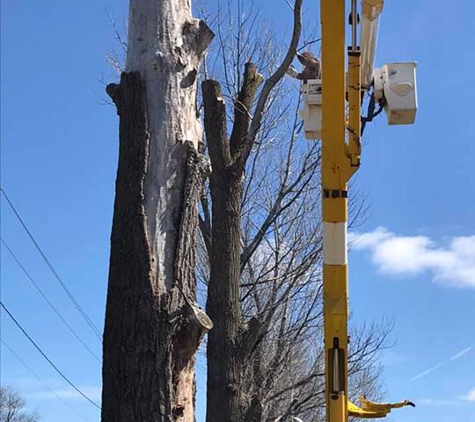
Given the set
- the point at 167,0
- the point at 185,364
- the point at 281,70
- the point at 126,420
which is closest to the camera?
the point at 126,420

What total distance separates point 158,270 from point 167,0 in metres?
1.58

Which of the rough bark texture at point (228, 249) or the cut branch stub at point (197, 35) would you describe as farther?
the rough bark texture at point (228, 249)

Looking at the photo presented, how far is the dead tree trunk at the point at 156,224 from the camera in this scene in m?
3.69

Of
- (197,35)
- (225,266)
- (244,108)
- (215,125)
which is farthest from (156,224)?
(244,108)

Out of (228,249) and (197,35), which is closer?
(197,35)

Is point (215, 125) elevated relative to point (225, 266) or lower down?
elevated

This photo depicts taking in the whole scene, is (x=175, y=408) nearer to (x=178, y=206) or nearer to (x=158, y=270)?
(x=158, y=270)

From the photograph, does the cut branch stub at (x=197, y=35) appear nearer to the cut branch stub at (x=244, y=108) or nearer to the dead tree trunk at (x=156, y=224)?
the dead tree trunk at (x=156, y=224)

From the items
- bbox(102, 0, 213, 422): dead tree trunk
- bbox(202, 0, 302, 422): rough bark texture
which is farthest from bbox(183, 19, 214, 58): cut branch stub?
bbox(202, 0, 302, 422): rough bark texture

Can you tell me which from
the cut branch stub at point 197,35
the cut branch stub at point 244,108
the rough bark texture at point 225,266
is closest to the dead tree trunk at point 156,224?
the cut branch stub at point 197,35

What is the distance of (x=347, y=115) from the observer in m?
6.13

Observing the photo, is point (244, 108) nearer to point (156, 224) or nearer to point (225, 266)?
point (225, 266)

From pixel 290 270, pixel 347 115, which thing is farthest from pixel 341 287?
pixel 290 270

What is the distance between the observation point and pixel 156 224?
4.01 m
